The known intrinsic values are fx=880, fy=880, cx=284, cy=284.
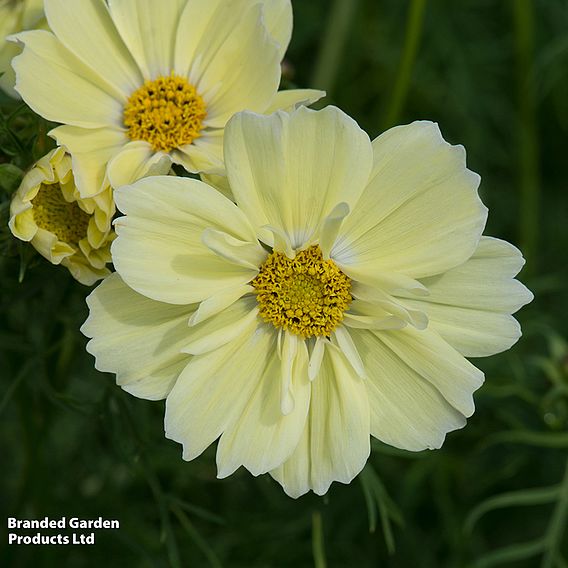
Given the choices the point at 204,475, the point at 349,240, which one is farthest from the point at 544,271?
the point at 349,240

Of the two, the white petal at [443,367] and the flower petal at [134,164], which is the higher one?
the flower petal at [134,164]

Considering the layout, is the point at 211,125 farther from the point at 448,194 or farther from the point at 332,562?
the point at 332,562

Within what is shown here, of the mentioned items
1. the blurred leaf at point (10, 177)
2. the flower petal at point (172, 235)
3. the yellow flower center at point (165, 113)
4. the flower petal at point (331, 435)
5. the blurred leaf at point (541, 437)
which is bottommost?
the flower petal at point (331, 435)

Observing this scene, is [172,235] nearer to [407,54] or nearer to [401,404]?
[401,404]

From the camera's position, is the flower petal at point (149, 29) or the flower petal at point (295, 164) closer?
the flower petal at point (295, 164)

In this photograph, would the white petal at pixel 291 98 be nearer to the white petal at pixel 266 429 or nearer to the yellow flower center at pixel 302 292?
the yellow flower center at pixel 302 292

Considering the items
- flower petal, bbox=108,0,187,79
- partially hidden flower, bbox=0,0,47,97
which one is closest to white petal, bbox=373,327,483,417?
flower petal, bbox=108,0,187,79

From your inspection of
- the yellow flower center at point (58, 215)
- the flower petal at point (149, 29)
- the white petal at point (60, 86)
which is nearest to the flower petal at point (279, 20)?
the flower petal at point (149, 29)

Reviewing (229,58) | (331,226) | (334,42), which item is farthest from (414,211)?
(334,42)
